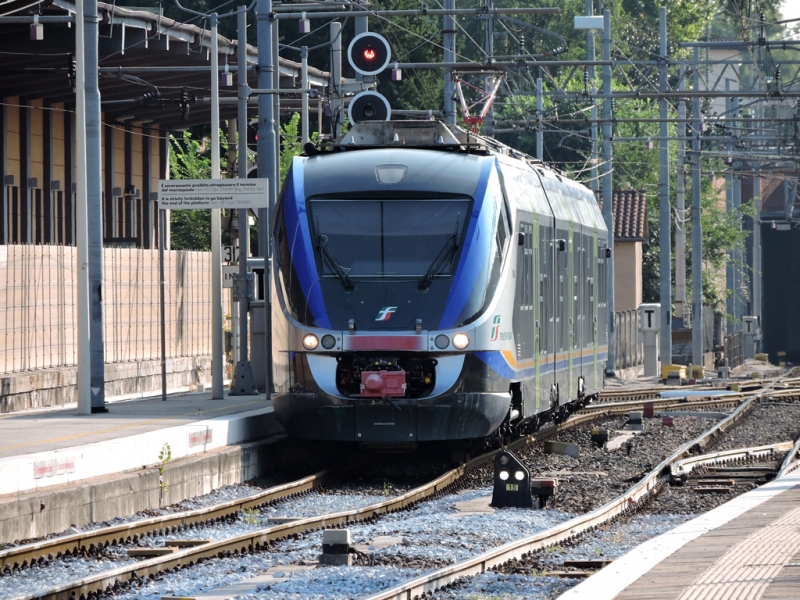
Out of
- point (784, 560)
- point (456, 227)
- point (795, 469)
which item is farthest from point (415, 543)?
point (795, 469)

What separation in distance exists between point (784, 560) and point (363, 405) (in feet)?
23.2

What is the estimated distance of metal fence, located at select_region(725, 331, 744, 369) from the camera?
55.5m

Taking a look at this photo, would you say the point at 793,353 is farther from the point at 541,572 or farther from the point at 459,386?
the point at 541,572

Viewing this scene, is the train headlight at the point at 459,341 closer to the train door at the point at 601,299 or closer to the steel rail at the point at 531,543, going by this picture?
the steel rail at the point at 531,543

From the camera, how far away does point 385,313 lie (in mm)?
15516

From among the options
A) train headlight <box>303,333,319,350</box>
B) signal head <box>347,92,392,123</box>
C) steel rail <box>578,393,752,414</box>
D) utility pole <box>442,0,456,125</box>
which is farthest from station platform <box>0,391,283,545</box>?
utility pole <box>442,0,456,125</box>

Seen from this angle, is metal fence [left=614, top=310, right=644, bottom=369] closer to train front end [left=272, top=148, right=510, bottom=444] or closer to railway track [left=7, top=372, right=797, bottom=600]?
train front end [left=272, top=148, right=510, bottom=444]

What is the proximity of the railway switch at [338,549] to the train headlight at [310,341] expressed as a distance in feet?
17.7

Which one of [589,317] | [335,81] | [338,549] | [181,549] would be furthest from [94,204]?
[338,549]

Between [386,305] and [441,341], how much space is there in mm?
647

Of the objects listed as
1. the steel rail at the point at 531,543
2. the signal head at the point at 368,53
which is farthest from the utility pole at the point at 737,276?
the steel rail at the point at 531,543

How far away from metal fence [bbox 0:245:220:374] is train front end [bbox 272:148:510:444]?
6.89m

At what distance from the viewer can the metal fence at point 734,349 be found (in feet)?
182

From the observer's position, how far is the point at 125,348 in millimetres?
25891
